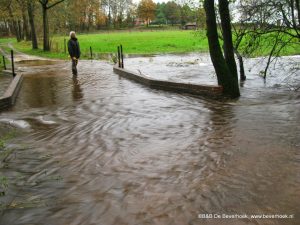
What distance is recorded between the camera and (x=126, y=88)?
46.2 ft

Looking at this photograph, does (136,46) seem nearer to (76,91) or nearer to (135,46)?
(135,46)

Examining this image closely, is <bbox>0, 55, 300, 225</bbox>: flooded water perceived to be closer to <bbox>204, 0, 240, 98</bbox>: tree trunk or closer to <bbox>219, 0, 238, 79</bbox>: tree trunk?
<bbox>204, 0, 240, 98</bbox>: tree trunk

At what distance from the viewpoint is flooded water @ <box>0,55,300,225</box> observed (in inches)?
193

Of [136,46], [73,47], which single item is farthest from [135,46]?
[73,47]

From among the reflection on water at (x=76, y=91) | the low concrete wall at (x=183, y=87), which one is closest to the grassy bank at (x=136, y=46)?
the reflection on water at (x=76, y=91)

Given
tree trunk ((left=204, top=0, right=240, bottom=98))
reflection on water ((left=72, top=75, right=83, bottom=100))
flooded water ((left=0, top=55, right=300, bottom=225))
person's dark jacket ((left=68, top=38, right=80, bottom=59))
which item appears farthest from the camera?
person's dark jacket ((left=68, top=38, right=80, bottom=59))

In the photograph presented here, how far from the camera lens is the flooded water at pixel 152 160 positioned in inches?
193

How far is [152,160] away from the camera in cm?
662

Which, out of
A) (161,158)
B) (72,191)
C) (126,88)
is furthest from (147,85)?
(72,191)

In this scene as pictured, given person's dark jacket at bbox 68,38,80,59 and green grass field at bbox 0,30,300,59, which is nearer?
person's dark jacket at bbox 68,38,80,59

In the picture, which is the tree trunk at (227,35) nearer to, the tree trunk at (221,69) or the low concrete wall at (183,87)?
the tree trunk at (221,69)

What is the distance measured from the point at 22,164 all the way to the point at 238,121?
4.86 meters

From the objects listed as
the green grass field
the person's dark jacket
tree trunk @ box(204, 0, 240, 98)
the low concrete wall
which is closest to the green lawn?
the green grass field

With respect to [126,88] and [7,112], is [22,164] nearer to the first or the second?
[7,112]
